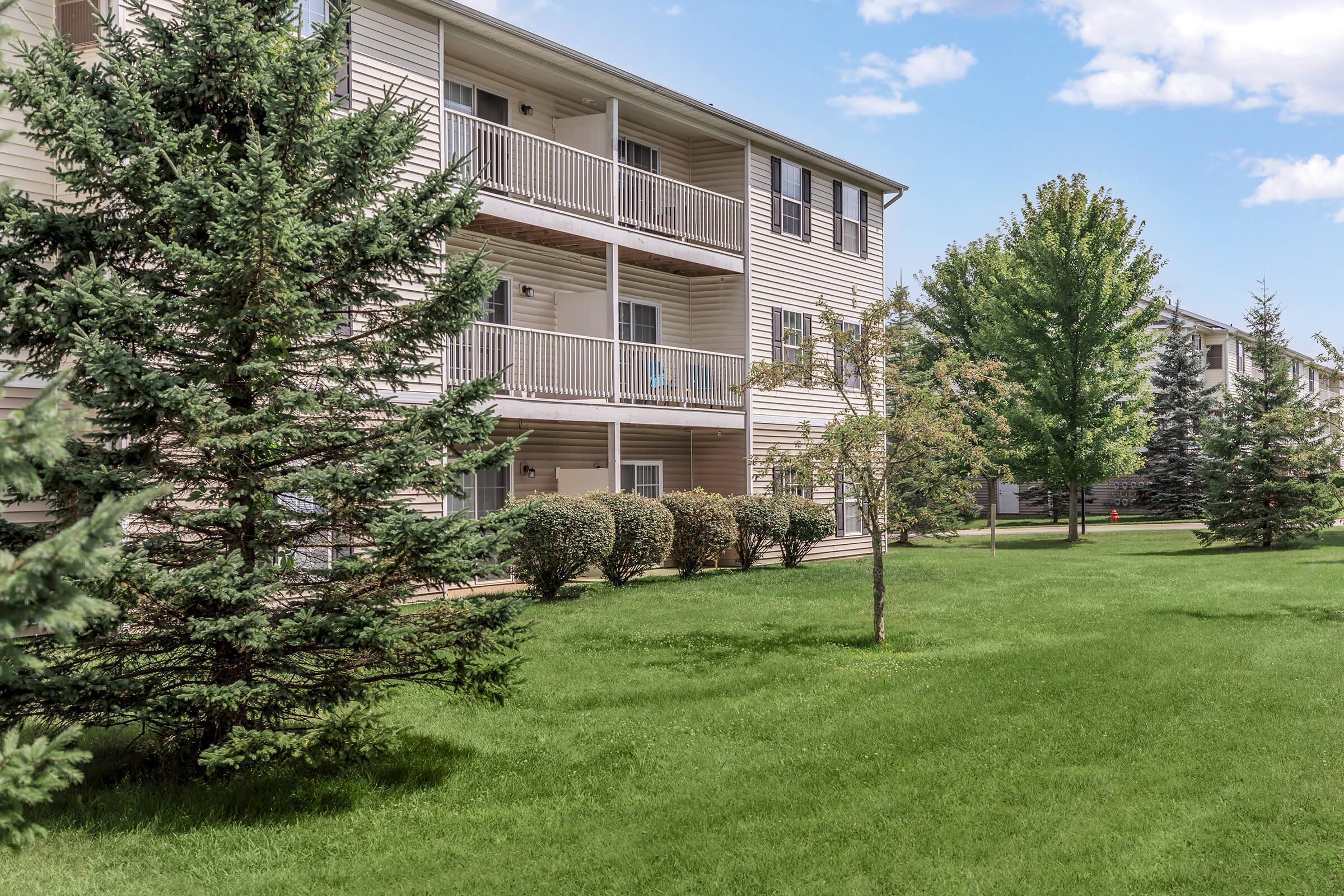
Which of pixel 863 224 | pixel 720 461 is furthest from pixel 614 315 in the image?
pixel 863 224

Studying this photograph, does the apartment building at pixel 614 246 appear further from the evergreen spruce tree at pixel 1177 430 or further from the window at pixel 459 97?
the evergreen spruce tree at pixel 1177 430

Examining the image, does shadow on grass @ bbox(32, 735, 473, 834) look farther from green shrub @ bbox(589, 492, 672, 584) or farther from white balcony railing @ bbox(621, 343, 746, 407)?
white balcony railing @ bbox(621, 343, 746, 407)

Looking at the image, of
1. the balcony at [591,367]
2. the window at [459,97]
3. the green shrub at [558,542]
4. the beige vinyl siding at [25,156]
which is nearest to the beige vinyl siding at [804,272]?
the balcony at [591,367]

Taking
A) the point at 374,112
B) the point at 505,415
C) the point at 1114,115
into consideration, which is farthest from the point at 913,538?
the point at 374,112

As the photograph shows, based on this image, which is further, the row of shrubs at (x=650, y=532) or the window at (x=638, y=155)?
the window at (x=638, y=155)

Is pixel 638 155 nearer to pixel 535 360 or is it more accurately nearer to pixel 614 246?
pixel 614 246

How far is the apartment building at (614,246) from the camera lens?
16.2m

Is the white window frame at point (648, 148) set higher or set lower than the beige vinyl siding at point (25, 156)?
higher

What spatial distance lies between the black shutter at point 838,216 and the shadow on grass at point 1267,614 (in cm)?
1388

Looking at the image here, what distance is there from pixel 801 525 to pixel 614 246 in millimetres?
6993

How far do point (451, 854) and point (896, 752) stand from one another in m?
3.41

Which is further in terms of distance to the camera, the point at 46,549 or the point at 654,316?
the point at 654,316

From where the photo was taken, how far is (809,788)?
6.70m

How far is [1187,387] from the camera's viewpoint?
149 feet
